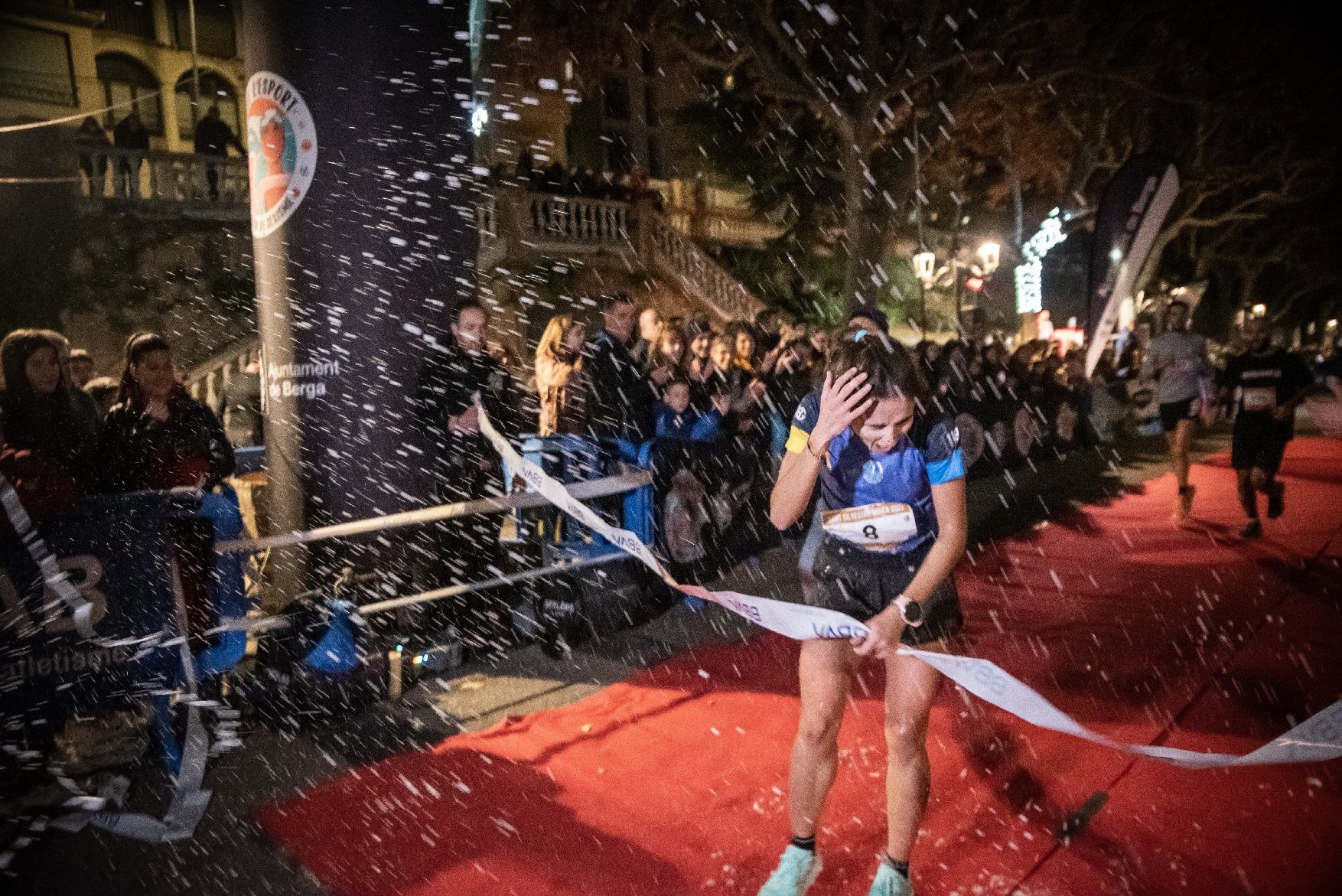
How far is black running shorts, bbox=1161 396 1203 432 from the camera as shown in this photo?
352 inches

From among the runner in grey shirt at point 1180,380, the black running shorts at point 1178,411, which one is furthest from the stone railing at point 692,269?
the black running shorts at point 1178,411

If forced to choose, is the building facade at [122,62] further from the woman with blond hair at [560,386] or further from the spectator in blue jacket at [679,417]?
the spectator in blue jacket at [679,417]

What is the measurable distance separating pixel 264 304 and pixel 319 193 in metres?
0.72

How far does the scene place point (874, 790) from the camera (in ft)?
12.7

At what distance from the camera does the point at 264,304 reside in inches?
196

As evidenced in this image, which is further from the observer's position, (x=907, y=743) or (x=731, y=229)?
(x=731, y=229)

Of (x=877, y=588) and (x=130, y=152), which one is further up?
(x=130, y=152)

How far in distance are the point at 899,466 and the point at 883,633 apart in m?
0.57

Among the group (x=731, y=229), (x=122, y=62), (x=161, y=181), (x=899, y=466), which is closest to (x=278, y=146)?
(x=899, y=466)

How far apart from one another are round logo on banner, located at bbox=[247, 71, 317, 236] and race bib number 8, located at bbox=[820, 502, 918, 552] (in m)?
3.66

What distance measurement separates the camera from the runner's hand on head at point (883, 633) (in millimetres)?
2846

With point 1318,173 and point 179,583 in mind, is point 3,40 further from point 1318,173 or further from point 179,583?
point 1318,173

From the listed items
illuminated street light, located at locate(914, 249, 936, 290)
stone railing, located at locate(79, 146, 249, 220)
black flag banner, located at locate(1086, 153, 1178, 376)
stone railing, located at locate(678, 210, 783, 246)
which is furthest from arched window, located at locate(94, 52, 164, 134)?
black flag banner, located at locate(1086, 153, 1178, 376)

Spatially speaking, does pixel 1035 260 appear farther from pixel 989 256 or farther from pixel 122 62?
pixel 122 62
